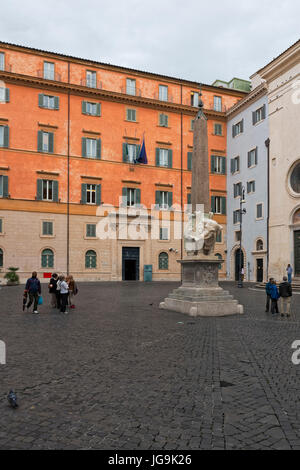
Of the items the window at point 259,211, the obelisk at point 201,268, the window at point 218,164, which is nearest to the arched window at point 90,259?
the window at point 259,211

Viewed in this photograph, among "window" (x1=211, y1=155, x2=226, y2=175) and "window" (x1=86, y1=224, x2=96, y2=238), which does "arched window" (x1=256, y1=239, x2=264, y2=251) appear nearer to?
"window" (x1=211, y1=155, x2=226, y2=175)

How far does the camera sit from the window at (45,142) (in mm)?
32781

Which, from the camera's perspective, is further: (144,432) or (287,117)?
(287,117)

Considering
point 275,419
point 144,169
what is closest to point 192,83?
point 144,169

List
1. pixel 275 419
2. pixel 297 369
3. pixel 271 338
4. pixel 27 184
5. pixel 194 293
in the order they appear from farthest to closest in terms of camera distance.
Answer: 1. pixel 27 184
2. pixel 194 293
3. pixel 271 338
4. pixel 297 369
5. pixel 275 419

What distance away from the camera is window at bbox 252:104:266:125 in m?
33.5

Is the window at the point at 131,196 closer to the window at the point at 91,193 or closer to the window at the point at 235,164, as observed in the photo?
the window at the point at 91,193

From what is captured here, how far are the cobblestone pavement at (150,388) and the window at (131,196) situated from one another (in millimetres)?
26046

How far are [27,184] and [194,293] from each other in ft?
76.9

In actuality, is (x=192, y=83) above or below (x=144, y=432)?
above

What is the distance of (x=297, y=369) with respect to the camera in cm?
611

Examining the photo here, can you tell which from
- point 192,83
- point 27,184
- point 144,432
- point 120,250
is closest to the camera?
point 144,432

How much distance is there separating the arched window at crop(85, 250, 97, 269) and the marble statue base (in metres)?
21.0
